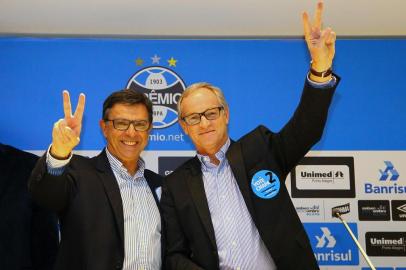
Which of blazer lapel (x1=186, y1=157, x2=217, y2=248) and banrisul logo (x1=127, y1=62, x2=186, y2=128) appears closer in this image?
blazer lapel (x1=186, y1=157, x2=217, y2=248)

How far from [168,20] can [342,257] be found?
188cm

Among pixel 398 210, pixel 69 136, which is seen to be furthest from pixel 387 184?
pixel 69 136

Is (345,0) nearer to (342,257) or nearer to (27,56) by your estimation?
(342,257)

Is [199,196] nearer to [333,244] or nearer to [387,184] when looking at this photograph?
[333,244]

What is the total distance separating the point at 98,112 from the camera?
10.2ft

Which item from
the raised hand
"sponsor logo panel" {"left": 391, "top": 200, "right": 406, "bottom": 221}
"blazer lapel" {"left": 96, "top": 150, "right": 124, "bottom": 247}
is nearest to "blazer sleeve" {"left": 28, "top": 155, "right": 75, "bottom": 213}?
the raised hand

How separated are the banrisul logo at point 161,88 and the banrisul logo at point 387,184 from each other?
1.36 meters

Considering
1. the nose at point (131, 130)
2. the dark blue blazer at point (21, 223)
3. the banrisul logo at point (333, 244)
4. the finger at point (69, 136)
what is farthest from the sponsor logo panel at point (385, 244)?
the finger at point (69, 136)

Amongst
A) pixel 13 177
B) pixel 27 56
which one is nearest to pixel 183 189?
pixel 13 177

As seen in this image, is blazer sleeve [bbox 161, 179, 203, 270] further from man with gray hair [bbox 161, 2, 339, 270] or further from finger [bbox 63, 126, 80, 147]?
finger [bbox 63, 126, 80, 147]

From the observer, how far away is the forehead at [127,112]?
2.31 metres

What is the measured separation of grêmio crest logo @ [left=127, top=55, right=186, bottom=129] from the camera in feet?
10.3

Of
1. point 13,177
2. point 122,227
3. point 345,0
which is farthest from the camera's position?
point 345,0

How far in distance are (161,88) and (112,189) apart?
114 centimetres
